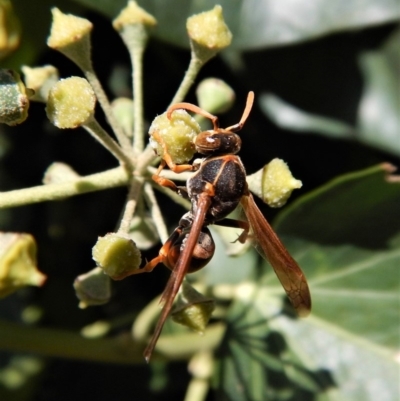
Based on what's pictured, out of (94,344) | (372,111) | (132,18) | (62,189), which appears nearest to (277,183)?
(62,189)

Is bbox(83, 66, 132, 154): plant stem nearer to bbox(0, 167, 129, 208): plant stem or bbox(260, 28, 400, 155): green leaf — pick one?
bbox(0, 167, 129, 208): plant stem

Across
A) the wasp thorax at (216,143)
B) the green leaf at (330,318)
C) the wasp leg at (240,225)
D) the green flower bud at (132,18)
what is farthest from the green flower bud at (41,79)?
the green leaf at (330,318)

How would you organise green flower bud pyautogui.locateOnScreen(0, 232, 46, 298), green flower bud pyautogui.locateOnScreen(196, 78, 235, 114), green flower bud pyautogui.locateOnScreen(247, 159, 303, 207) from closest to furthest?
green flower bud pyautogui.locateOnScreen(0, 232, 46, 298), green flower bud pyautogui.locateOnScreen(247, 159, 303, 207), green flower bud pyautogui.locateOnScreen(196, 78, 235, 114)

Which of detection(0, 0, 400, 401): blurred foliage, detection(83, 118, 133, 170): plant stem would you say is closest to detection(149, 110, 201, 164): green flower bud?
detection(83, 118, 133, 170): plant stem

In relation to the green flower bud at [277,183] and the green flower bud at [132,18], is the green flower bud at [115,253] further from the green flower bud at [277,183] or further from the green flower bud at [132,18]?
the green flower bud at [132,18]

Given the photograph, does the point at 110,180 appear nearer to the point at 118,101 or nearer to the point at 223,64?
the point at 118,101

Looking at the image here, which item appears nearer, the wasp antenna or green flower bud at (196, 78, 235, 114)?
the wasp antenna

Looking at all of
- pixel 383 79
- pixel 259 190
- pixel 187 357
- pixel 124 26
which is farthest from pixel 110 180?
pixel 383 79
